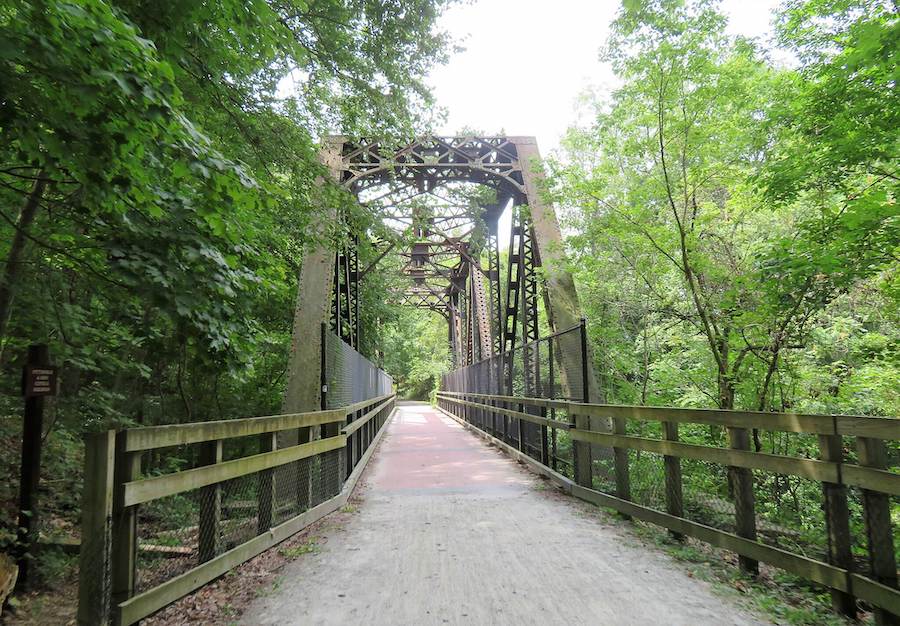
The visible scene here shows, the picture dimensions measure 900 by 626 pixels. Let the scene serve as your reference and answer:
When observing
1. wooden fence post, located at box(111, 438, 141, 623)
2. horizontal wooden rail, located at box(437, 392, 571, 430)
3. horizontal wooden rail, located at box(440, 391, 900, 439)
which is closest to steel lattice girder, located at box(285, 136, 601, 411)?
horizontal wooden rail, located at box(437, 392, 571, 430)

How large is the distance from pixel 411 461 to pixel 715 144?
692 centimetres

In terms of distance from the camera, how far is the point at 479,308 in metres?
19.5

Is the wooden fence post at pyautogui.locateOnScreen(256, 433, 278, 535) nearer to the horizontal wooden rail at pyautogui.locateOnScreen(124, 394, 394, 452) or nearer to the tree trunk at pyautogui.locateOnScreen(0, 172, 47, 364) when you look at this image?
the horizontal wooden rail at pyautogui.locateOnScreen(124, 394, 394, 452)

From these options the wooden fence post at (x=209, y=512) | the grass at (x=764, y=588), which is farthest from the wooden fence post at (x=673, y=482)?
the wooden fence post at (x=209, y=512)

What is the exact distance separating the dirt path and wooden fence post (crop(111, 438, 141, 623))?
649 mm

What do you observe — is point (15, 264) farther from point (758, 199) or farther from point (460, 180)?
point (460, 180)

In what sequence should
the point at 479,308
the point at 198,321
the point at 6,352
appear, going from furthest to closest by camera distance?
the point at 479,308, the point at 6,352, the point at 198,321

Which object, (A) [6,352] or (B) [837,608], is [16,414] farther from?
(B) [837,608]

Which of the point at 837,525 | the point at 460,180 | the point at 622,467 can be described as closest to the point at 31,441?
the point at 622,467

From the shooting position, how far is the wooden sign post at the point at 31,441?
3.82 metres

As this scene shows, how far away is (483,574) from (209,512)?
1783 millimetres

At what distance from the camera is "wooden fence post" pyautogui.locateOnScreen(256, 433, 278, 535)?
411 cm

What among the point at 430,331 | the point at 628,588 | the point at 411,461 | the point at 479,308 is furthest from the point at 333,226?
the point at 430,331

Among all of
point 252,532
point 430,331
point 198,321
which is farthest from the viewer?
point 430,331
